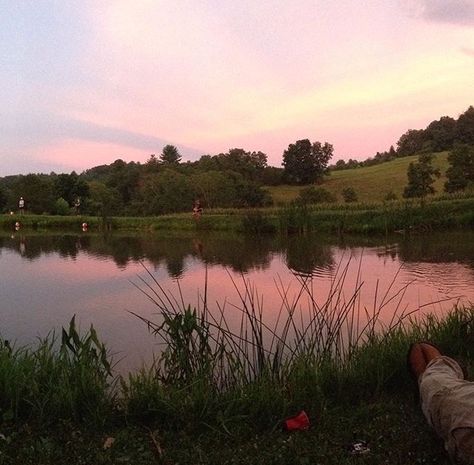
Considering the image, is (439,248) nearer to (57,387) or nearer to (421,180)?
(57,387)

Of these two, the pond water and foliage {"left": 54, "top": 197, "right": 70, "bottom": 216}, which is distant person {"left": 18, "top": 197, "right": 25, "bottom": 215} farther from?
the pond water

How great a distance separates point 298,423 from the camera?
3145 mm

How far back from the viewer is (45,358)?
12.5 feet

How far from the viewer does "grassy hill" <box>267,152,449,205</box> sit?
43369 mm

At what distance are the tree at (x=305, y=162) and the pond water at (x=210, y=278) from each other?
34520 millimetres

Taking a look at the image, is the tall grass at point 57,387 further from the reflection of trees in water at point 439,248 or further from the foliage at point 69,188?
the foliage at point 69,188

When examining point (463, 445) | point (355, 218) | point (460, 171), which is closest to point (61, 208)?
point (355, 218)

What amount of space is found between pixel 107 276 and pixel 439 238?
40.0ft

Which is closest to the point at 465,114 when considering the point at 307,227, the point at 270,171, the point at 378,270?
the point at 270,171

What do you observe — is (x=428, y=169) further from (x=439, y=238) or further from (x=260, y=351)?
(x=260, y=351)

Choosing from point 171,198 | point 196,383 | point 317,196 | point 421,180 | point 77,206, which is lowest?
point 196,383

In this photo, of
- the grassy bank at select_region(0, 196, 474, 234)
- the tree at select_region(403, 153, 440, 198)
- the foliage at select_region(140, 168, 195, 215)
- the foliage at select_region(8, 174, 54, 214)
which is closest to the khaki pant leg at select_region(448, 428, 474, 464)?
the grassy bank at select_region(0, 196, 474, 234)

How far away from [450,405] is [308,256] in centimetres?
1244

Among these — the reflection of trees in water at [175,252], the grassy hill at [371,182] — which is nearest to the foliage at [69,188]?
the grassy hill at [371,182]
